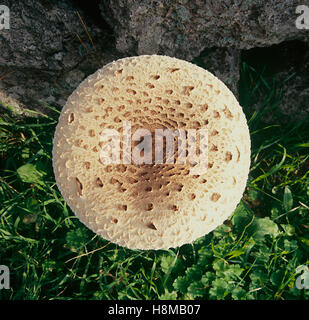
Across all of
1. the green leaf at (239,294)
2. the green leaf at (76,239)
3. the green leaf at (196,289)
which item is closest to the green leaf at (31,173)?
the green leaf at (76,239)

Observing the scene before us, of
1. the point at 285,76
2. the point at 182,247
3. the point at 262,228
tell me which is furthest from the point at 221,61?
the point at 182,247

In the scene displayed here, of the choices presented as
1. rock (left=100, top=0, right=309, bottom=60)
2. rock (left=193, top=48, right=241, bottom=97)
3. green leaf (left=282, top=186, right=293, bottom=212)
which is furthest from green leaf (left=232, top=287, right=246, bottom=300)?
rock (left=100, top=0, right=309, bottom=60)

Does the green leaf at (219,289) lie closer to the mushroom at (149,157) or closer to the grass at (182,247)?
the grass at (182,247)

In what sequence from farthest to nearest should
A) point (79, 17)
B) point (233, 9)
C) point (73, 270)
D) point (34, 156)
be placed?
point (34, 156) < point (73, 270) < point (79, 17) < point (233, 9)

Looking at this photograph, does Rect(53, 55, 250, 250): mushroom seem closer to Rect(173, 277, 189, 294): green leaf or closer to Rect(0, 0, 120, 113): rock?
Rect(0, 0, 120, 113): rock

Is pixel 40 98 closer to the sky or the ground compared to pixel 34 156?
closer to the sky
